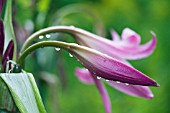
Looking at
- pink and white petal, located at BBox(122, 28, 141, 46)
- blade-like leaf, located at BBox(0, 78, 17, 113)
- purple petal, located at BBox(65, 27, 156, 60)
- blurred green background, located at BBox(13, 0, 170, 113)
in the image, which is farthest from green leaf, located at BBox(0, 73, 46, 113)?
blurred green background, located at BBox(13, 0, 170, 113)

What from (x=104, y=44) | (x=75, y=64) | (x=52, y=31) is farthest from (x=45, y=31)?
(x=75, y=64)

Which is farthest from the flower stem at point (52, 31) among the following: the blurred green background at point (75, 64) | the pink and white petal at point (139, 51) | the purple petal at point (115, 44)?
the blurred green background at point (75, 64)

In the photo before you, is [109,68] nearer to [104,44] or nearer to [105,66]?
[105,66]

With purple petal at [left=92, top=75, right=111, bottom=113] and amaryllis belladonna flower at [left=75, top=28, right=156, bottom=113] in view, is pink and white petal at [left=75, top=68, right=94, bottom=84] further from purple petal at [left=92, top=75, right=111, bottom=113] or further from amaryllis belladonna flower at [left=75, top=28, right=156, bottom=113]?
purple petal at [left=92, top=75, right=111, bottom=113]

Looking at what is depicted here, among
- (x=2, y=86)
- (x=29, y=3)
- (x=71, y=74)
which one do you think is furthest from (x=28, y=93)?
(x=71, y=74)

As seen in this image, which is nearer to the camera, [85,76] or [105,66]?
[105,66]
